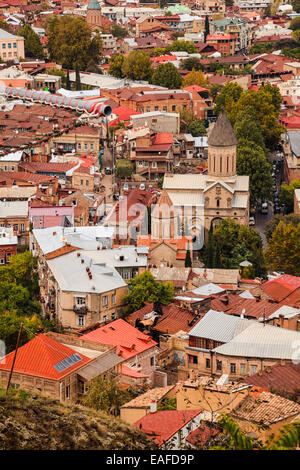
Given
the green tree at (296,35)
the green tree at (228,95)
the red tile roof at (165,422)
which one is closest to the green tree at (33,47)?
the green tree at (228,95)

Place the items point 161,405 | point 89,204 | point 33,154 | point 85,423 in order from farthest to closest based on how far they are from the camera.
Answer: point 33,154 → point 89,204 → point 161,405 → point 85,423

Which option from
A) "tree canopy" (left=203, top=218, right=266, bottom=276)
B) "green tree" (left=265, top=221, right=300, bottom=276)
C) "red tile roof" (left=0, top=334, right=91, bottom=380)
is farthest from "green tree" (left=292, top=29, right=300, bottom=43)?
"red tile roof" (left=0, top=334, right=91, bottom=380)

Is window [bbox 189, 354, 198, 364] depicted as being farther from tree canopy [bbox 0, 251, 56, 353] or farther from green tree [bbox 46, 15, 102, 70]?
green tree [bbox 46, 15, 102, 70]

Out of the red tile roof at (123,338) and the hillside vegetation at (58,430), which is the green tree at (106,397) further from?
the hillside vegetation at (58,430)

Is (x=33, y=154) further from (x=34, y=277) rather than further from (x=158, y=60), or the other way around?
(x=158, y=60)

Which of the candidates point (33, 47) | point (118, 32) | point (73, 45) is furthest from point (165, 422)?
point (118, 32)

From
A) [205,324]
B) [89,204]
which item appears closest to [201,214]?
[89,204]

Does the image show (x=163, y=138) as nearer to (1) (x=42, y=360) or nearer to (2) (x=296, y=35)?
(1) (x=42, y=360)
